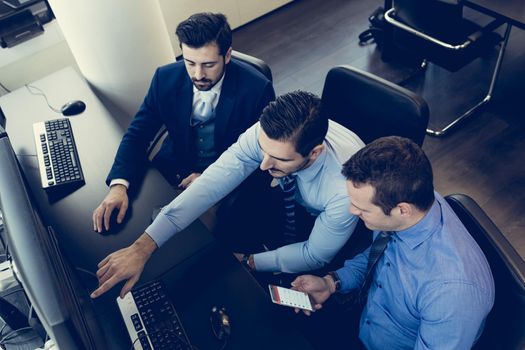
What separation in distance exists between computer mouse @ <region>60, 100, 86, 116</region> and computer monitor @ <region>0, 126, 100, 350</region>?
99cm

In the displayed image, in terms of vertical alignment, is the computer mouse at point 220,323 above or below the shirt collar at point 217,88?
below

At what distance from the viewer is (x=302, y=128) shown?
1.46m

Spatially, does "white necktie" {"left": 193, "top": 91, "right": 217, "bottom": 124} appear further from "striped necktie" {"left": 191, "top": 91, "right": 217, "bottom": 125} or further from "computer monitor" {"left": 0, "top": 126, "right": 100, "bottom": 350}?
"computer monitor" {"left": 0, "top": 126, "right": 100, "bottom": 350}

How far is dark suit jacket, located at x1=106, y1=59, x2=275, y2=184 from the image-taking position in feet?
6.17

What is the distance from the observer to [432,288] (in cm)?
122

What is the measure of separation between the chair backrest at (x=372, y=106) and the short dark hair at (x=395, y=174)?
381 mm

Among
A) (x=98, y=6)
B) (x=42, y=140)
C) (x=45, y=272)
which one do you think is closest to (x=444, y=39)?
(x=98, y=6)

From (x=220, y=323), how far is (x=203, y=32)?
1.10 metres

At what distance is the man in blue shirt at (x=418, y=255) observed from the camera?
1.17 meters

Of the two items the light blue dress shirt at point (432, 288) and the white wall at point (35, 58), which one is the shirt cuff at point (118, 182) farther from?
the white wall at point (35, 58)

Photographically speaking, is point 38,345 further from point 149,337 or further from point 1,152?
point 1,152

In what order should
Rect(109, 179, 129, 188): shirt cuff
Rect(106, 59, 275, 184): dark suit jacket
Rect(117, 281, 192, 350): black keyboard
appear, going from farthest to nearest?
Rect(106, 59, 275, 184): dark suit jacket
Rect(109, 179, 129, 188): shirt cuff
Rect(117, 281, 192, 350): black keyboard

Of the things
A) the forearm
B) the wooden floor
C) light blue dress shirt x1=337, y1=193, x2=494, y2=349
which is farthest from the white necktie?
the wooden floor

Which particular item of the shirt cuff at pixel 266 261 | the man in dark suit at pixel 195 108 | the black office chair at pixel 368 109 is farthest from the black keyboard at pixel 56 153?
the black office chair at pixel 368 109
